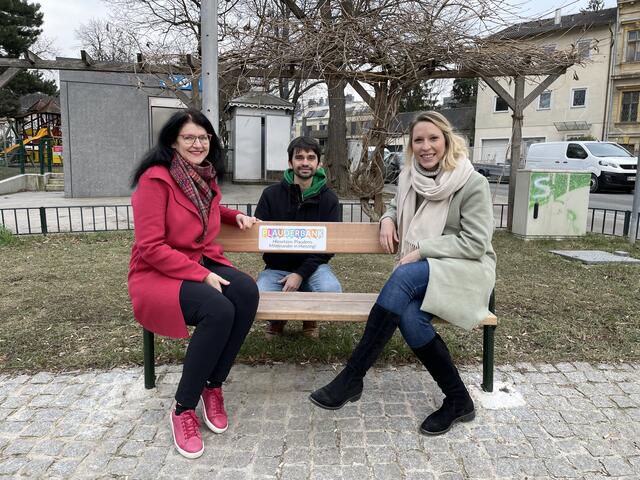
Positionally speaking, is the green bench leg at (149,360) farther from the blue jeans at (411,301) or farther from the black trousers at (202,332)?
the blue jeans at (411,301)

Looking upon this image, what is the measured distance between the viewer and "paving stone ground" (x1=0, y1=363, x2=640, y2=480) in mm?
2301

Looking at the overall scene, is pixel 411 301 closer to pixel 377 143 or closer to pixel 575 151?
pixel 377 143

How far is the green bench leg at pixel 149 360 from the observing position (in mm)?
2932

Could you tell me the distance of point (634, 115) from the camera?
101ft

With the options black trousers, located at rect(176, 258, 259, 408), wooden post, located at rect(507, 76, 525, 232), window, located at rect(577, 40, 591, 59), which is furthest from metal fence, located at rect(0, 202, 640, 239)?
black trousers, located at rect(176, 258, 259, 408)

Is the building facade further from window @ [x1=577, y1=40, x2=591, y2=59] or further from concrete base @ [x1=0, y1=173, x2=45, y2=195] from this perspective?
concrete base @ [x1=0, y1=173, x2=45, y2=195]

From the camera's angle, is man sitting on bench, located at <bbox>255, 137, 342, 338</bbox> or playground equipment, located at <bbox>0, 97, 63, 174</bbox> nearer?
man sitting on bench, located at <bbox>255, 137, 342, 338</bbox>

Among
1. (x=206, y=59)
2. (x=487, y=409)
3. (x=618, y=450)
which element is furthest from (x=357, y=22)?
(x=618, y=450)

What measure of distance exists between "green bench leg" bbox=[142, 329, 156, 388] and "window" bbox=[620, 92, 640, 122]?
35.0 m

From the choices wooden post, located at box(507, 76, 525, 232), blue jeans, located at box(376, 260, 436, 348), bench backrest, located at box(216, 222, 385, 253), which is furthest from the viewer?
wooden post, located at box(507, 76, 525, 232)

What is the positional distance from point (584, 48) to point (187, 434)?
7.61m

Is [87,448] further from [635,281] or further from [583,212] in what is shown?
[583,212]

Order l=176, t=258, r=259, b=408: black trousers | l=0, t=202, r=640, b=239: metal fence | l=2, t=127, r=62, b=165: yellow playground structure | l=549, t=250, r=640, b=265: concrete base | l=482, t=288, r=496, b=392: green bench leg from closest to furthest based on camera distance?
1. l=176, t=258, r=259, b=408: black trousers
2. l=482, t=288, r=496, b=392: green bench leg
3. l=549, t=250, r=640, b=265: concrete base
4. l=0, t=202, r=640, b=239: metal fence
5. l=2, t=127, r=62, b=165: yellow playground structure

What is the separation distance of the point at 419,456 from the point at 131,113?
13584 millimetres
